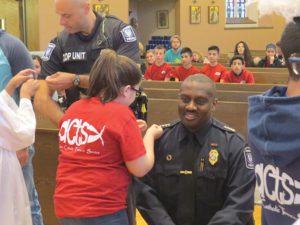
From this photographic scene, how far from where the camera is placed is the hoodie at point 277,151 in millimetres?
1467

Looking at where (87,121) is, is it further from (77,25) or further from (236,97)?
(236,97)

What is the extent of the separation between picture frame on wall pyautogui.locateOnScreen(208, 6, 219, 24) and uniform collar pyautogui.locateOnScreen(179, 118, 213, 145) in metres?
15.7

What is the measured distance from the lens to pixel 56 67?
3.06 metres

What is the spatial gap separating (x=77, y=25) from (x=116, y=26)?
222 mm

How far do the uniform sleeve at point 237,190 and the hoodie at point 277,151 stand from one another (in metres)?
0.69

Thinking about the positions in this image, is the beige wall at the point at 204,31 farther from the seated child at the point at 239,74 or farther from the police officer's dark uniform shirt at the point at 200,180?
the police officer's dark uniform shirt at the point at 200,180

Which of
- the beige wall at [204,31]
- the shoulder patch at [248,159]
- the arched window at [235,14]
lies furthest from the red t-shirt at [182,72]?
the arched window at [235,14]

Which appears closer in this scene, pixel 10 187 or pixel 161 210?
pixel 161 210

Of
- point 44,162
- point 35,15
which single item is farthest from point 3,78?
point 35,15

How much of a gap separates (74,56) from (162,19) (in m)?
15.4

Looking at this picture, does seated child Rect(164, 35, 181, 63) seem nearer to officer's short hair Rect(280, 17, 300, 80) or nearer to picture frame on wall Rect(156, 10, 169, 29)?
picture frame on wall Rect(156, 10, 169, 29)

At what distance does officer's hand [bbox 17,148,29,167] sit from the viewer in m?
2.86

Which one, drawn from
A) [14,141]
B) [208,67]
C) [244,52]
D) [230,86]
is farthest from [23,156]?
[244,52]

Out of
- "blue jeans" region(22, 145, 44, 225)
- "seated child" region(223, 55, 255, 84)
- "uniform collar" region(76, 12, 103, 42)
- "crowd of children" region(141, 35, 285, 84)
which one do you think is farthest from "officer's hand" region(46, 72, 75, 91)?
"seated child" region(223, 55, 255, 84)
